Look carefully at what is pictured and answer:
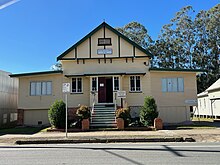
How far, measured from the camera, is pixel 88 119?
18.4 m

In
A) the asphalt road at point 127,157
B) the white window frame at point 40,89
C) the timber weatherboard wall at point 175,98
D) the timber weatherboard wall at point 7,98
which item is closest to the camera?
the asphalt road at point 127,157

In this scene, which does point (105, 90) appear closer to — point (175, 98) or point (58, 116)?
point (58, 116)

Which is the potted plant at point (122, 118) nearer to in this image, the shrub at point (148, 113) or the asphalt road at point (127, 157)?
the shrub at point (148, 113)

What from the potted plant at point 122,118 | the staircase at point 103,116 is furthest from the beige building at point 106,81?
the potted plant at point 122,118

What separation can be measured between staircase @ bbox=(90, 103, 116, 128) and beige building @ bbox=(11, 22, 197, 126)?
515 millimetres

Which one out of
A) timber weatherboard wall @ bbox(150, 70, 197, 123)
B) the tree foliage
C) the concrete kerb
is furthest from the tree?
the concrete kerb

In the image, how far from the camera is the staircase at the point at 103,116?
63.3ft

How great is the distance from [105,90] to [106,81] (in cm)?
85

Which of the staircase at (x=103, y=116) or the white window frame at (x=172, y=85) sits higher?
the white window frame at (x=172, y=85)

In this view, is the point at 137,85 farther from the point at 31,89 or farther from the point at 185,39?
the point at 185,39

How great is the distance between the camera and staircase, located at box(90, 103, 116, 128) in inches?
759

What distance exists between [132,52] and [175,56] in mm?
22695

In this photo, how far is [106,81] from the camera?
2348 centimetres

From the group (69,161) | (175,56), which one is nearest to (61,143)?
(69,161)
